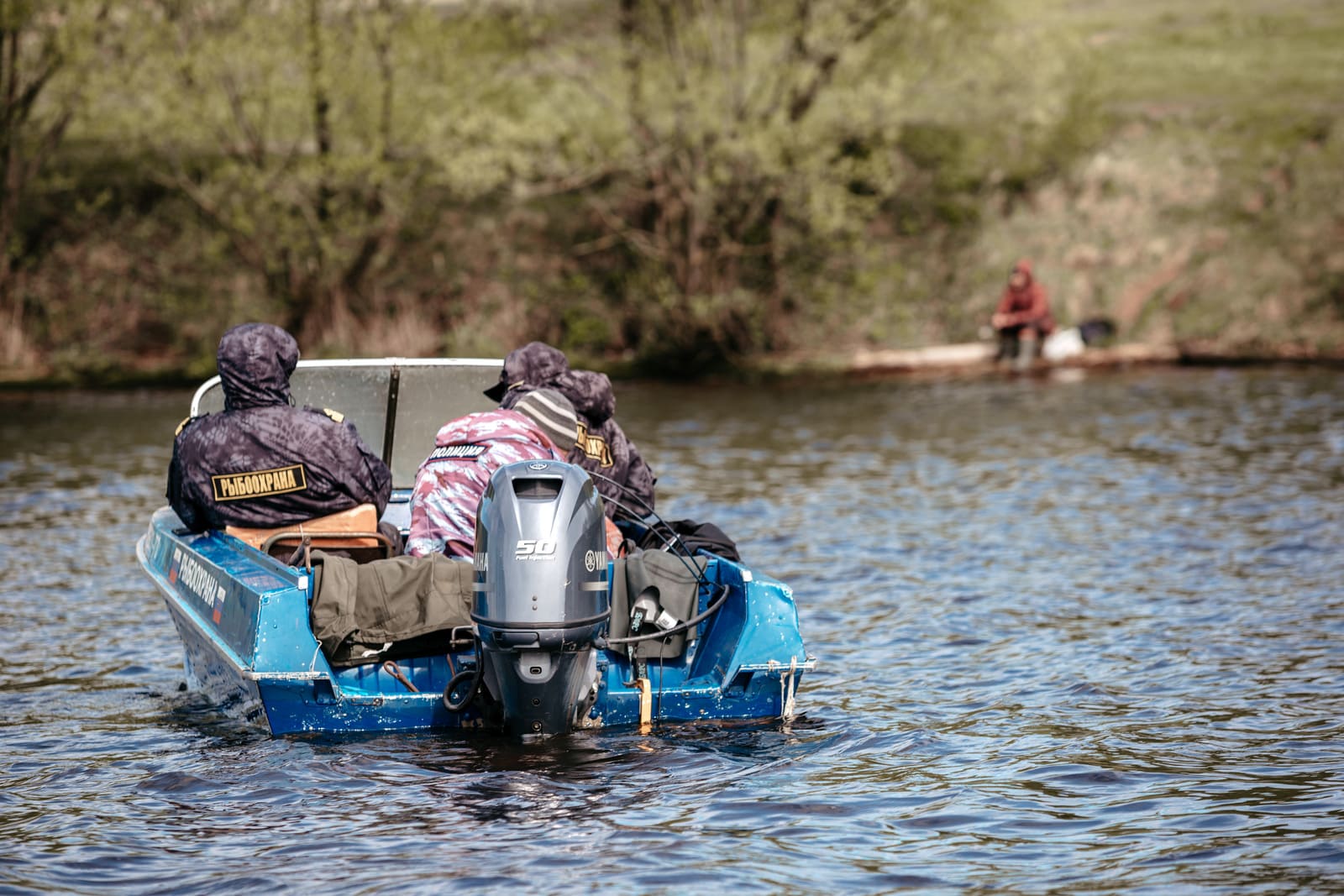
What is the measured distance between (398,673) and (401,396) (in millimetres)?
2992

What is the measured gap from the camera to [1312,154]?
1099 inches

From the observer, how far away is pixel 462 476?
7004 mm

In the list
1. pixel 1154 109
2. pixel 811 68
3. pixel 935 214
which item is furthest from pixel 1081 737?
pixel 1154 109

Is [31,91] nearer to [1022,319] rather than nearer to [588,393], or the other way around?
[1022,319]

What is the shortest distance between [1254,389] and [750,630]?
16.1 m

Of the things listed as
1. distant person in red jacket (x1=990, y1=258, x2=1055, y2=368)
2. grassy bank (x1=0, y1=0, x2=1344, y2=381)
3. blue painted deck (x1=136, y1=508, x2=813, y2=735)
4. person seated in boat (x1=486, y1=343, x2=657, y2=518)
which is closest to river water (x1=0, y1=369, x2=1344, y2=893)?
blue painted deck (x1=136, y1=508, x2=813, y2=735)

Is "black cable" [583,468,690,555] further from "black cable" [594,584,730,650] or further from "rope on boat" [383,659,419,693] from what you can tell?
"rope on boat" [383,659,419,693]

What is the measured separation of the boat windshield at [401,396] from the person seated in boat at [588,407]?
Answer: 1494mm

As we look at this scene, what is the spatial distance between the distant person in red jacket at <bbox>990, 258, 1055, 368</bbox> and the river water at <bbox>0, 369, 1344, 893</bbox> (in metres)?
10.5

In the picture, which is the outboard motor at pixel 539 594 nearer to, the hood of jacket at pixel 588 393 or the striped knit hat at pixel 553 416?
the striped knit hat at pixel 553 416

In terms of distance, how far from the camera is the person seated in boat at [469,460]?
699cm

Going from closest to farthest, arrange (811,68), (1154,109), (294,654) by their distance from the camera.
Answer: (294,654) < (811,68) < (1154,109)

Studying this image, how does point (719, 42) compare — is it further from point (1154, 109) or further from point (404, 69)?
point (1154, 109)

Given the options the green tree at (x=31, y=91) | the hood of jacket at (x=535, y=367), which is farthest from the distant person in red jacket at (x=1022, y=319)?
the hood of jacket at (x=535, y=367)
